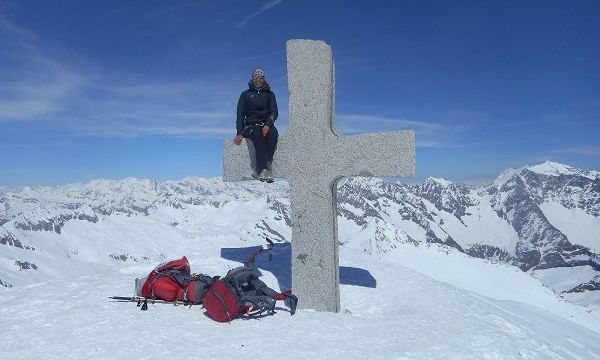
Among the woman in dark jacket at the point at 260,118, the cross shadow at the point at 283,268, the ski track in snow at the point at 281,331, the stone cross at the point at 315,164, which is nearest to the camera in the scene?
the ski track in snow at the point at 281,331

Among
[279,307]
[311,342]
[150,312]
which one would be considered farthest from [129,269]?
[311,342]

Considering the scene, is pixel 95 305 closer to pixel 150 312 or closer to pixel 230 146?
pixel 150 312

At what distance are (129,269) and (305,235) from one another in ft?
19.8

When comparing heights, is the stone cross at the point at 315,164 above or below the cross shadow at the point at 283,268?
above

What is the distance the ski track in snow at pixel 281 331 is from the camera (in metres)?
7.09

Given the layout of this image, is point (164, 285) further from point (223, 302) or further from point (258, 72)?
point (258, 72)

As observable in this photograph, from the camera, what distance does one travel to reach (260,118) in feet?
35.1

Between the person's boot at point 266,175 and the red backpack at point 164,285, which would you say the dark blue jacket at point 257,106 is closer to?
the person's boot at point 266,175

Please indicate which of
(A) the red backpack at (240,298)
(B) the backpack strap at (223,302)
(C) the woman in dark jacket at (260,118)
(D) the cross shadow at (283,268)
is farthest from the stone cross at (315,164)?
(B) the backpack strap at (223,302)

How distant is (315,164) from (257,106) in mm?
1952

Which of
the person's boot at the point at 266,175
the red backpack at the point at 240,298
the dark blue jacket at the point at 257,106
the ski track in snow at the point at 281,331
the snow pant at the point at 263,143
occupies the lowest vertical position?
the ski track in snow at the point at 281,331

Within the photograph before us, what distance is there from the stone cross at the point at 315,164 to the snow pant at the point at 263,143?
0.75ft

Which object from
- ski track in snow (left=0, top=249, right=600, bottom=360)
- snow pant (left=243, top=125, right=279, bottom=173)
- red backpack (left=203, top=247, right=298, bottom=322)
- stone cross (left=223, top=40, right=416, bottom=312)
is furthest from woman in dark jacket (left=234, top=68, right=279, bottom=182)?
ski track in snow (left=0, top=249, right=600, bottom=360)

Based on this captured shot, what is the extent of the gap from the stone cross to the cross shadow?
170cm
